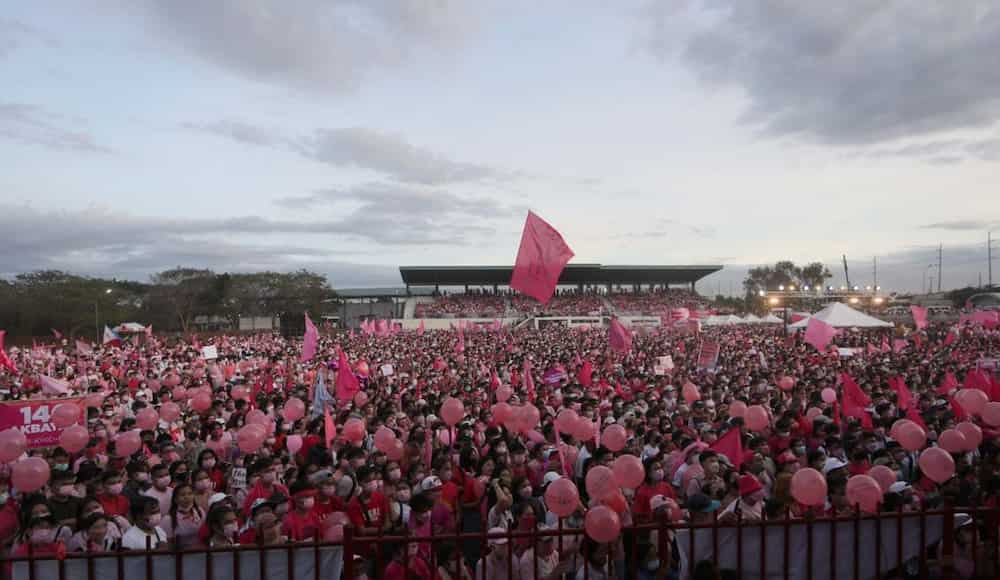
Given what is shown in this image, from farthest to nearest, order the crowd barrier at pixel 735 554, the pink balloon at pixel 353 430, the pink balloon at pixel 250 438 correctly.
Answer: the pink balloon at pixel 353 430, the pink balloon at pixel 250 438, the crowd barrier at pixel 735 554

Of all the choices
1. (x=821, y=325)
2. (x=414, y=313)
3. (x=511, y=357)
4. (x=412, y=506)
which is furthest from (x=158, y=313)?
(x=412, y=506)

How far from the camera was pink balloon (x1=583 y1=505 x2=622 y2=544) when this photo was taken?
3.53m

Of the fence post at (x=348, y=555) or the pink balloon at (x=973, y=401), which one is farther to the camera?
the pink balloon at (x=973, y=401)

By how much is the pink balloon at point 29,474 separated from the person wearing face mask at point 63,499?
22 cm

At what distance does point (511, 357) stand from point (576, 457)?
503 inches

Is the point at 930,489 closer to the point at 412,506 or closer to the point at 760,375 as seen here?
the point at 412,506

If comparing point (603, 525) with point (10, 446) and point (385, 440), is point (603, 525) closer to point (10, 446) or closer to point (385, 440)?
point (385, 440)

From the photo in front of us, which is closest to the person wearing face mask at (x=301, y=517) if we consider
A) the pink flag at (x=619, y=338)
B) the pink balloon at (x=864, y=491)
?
the pink balloon at (x=864, y=491)

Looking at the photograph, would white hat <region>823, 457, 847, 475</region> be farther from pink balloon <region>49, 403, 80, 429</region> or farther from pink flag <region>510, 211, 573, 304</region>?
pink balloon <region>49, 403, 80, 429</region>

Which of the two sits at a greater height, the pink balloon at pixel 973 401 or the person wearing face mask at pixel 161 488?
the pink balloon at pixel 973 401

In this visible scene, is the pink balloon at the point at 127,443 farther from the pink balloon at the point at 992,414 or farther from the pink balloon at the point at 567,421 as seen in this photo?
the pink balloon at the point at 992,414

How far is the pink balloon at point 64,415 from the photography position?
7.72m

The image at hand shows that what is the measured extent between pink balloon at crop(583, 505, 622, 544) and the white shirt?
291 cm

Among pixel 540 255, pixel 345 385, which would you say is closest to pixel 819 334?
pixel 540 255
